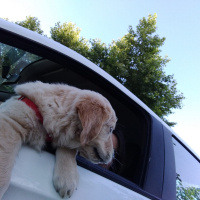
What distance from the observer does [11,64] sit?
283 cm

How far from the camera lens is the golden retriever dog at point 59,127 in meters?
1.44

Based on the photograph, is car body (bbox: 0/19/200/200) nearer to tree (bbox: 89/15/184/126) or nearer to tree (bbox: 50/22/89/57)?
tree (bbox: 89/15/184/126)

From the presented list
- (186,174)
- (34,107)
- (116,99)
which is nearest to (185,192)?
(186,174)

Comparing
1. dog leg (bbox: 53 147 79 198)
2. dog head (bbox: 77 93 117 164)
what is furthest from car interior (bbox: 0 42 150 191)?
dog leg (bbox: 53 147 79 198)

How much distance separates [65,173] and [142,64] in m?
17.6

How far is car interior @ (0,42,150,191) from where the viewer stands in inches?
92.7

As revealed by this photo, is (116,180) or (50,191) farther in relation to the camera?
(116,180)

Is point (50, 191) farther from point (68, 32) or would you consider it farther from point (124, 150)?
point (68, 32)

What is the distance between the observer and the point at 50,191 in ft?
4.65

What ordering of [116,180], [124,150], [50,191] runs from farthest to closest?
[124,150] → [116,180] → [50,191]

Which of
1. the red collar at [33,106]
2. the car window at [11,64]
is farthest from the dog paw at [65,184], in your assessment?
the car window at [11,64]

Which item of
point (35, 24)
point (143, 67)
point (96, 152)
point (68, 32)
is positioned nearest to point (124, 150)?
point (96, 152)

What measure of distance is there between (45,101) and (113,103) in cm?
147

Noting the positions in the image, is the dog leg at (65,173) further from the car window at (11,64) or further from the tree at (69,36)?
the tree at (69,36)
